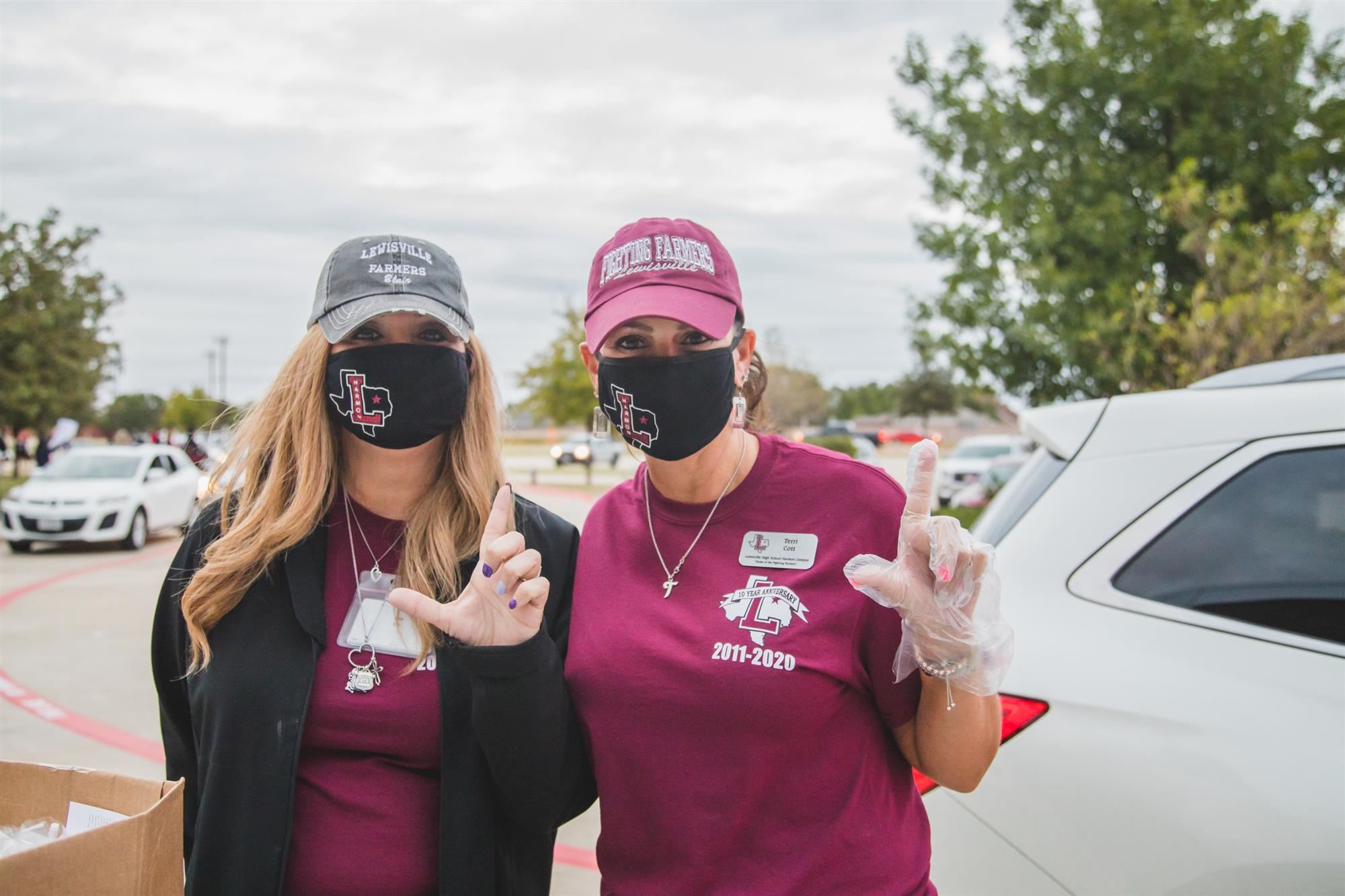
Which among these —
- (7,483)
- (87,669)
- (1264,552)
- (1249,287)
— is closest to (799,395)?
(7,483)

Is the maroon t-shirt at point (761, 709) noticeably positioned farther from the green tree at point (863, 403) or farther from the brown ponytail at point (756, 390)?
the green tree at point (863, 403)

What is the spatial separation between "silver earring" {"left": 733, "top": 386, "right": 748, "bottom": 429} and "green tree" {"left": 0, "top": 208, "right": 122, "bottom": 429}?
2102 cm

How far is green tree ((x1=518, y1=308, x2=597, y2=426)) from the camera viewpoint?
100.0 feet

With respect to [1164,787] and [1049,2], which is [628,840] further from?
[1049,2]

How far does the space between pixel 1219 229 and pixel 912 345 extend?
2903mm

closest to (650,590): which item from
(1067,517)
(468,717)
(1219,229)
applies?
(468,717)

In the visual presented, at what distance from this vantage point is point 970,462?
70.9ft

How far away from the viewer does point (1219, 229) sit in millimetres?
8484

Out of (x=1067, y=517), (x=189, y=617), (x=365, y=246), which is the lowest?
(x=189, y=617)

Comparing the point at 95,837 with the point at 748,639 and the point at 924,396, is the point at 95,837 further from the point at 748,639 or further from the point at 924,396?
the point at 924,396

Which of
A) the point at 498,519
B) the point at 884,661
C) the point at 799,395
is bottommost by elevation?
the point at 884,661

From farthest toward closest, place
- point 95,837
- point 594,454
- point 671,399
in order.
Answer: point 594,454 → point 671,399 → point 95,837

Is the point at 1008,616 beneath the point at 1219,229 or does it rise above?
beneath

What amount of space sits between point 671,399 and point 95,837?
3.97ft
